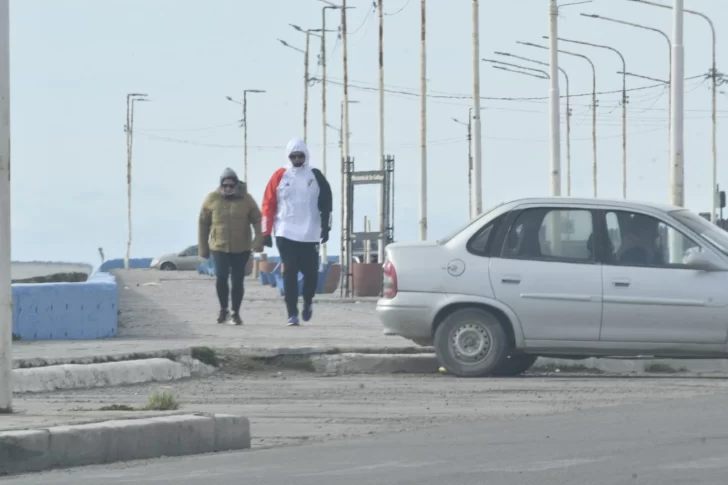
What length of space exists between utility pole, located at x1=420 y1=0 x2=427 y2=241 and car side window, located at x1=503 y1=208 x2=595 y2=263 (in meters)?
33.1

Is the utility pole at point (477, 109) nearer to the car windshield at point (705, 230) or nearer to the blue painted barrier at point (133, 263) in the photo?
the car windshield at point (705, 230)

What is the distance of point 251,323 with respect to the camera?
750 inches

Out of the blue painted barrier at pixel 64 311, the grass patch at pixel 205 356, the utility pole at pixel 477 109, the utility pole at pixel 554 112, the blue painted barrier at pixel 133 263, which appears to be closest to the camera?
the grass patch at pixel 205 356

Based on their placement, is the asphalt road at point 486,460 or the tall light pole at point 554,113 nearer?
the asphalt road at point 486,460

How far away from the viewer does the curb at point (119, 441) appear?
834cm

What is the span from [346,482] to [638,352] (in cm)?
651

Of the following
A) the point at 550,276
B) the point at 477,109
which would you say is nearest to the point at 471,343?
the point at 550,276

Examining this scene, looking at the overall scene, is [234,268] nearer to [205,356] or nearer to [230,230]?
[230,230]

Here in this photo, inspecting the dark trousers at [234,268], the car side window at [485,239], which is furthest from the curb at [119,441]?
the dark trousers at [234,268]

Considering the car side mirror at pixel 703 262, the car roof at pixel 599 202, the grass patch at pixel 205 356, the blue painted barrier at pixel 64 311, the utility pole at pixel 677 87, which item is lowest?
the grass patch at pixel 205 356

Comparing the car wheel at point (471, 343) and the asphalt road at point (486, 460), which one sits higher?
the car wheel at point (471, 343)

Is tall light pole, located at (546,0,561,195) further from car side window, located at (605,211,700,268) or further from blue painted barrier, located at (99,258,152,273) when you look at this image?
blue painted barrier, located at (99,258,152,273)

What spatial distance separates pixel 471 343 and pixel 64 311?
15.2 feet

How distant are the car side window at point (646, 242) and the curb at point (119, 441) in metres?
5.30
